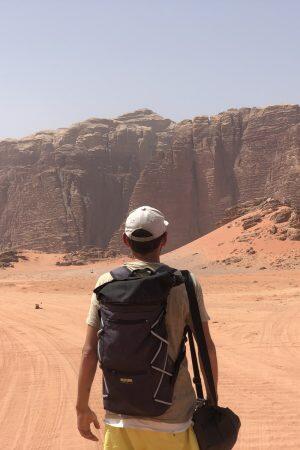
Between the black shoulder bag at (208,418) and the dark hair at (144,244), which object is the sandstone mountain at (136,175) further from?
the black shoulder bag at (208,418)

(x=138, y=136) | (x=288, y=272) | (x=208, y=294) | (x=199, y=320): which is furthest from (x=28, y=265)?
(x=199, y=320)

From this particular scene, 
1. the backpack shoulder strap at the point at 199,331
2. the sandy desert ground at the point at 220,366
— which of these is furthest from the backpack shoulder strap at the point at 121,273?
the sandy desert ground at the point at 220,366

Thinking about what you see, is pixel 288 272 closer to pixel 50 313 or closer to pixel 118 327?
pixel 50 313

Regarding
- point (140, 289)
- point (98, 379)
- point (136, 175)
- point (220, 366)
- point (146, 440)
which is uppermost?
point (140, 289)

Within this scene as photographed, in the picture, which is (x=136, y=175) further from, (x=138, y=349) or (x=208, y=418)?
(x=138, y=349)

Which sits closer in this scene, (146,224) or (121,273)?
(121,273)

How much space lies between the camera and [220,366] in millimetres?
7906

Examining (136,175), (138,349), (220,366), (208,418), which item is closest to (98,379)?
(220,366)

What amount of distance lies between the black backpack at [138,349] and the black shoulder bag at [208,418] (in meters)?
0.15

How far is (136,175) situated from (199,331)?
71081 millimetres

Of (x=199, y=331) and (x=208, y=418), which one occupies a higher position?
(x=199, y=331)

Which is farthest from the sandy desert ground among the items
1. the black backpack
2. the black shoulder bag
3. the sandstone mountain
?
the sandstone mountain

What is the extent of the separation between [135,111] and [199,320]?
8553 centimetres

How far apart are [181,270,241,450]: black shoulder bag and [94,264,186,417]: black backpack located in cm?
15
